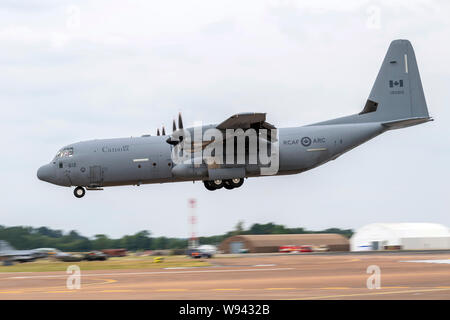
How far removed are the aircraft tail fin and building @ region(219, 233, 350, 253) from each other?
40.3 m

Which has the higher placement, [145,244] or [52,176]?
[52,176]

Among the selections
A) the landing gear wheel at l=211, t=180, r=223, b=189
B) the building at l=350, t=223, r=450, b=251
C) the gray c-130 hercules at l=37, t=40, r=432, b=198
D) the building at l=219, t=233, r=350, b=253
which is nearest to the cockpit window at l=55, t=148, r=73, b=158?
the gray c-130 hercules at l=37, t=40, r=432, b=198

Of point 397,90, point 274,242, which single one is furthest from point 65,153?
point 274,242

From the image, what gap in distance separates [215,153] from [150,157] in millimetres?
3813

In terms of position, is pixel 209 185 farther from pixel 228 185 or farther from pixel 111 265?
pixel 111 265

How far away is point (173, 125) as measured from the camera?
3866 centimetres

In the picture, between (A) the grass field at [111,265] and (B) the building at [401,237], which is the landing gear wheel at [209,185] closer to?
(A) the grass field at [111,265]

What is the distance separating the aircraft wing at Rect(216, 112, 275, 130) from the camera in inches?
1355

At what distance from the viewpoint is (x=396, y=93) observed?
4003 centimetres

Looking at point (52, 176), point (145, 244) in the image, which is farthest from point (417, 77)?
point (145, 244)

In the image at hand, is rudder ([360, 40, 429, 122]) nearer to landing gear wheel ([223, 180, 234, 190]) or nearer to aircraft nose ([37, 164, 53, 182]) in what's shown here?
landing gear wheel ([223, 180, 234, 190])
